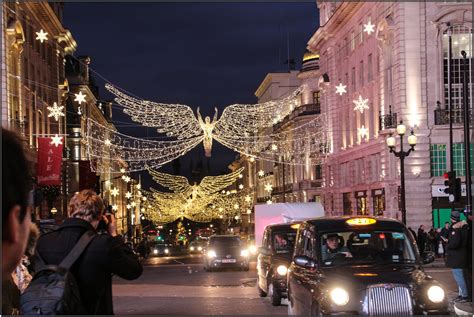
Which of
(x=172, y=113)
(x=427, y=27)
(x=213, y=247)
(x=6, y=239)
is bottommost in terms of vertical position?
(x=213, y=247)

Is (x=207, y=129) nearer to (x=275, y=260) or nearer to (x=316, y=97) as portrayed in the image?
(x=275, y=260)

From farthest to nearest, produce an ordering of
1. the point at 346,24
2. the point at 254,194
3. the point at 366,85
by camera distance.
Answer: the point at 254,194
the point at 346,24
the point at 366,85

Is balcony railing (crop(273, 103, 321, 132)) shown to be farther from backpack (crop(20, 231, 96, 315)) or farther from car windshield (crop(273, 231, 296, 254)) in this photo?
backpack (crop(20, 231, 96, 315))

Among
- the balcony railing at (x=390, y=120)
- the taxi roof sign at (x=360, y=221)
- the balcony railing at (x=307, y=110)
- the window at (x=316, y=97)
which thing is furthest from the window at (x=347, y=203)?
the taxi roof sign at (x=360, y=221)

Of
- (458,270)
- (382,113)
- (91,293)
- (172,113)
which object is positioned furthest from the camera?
(382,113)

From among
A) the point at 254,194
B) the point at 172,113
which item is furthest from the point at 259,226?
the point at 254,194

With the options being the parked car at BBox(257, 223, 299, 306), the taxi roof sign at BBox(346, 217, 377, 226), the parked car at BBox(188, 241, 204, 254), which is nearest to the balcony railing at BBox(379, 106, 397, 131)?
the parked car at BBox(188, 241, 204, 254)

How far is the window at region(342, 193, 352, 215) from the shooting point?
64.7 metres

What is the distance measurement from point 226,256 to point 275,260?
16.9 meters

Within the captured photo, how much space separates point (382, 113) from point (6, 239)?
51.4 m

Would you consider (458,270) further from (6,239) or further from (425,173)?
(425,173)

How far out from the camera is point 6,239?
3059 millimetres

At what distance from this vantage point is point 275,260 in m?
21.6

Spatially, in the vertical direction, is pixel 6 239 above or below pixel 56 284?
above
